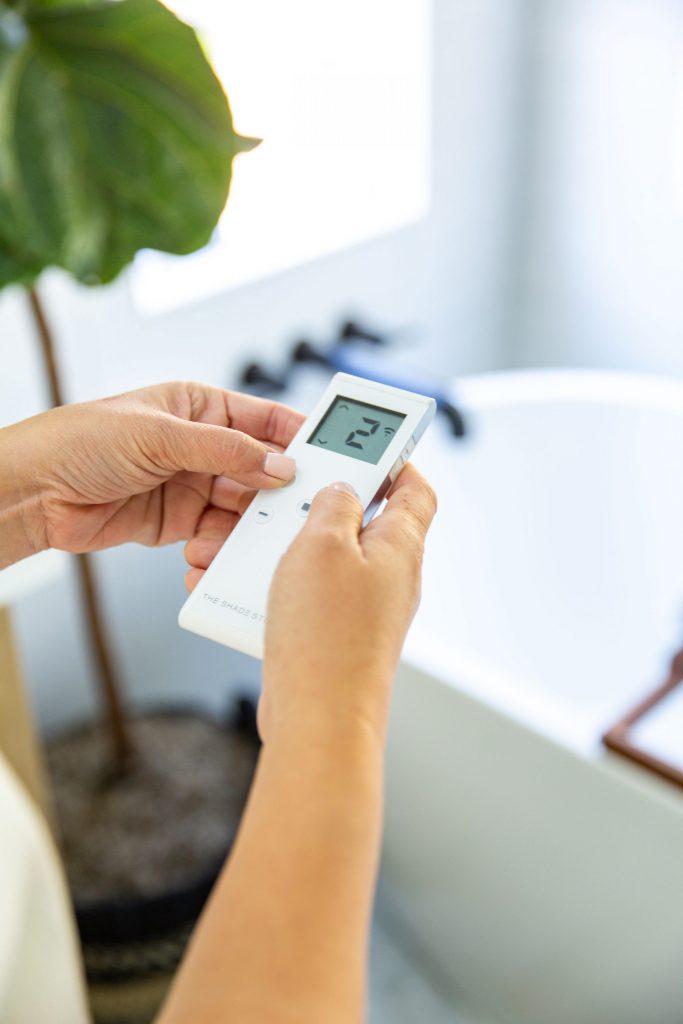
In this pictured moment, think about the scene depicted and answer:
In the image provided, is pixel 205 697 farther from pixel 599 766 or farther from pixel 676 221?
pixel 676 221

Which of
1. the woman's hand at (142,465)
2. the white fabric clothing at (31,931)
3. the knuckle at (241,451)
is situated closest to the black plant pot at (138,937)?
the white fabric clothing at (31,931)

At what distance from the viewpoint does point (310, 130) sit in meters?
1.49

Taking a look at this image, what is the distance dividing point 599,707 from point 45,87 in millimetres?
1025

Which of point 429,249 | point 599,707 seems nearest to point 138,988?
point 599,707

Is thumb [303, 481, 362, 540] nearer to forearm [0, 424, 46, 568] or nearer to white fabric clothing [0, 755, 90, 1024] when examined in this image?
forearm [0, 424, 46, 568]

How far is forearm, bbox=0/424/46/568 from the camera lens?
2.06 feet

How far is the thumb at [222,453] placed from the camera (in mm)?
588

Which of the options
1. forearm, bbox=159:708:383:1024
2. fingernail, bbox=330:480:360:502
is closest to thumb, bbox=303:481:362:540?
fingernail, bbox=330:480:360:502

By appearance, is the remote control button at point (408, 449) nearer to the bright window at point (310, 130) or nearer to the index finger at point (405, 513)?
the index finger at point (405, 513)

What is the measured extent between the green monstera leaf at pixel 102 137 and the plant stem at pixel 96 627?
0.50ft

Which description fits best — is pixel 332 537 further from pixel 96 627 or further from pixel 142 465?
pixel 96 627

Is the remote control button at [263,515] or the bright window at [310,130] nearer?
the remote control button at [263,515]

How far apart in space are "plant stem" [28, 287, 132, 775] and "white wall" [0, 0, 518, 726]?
0.11 meters

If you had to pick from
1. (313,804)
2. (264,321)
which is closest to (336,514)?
(313,804)
